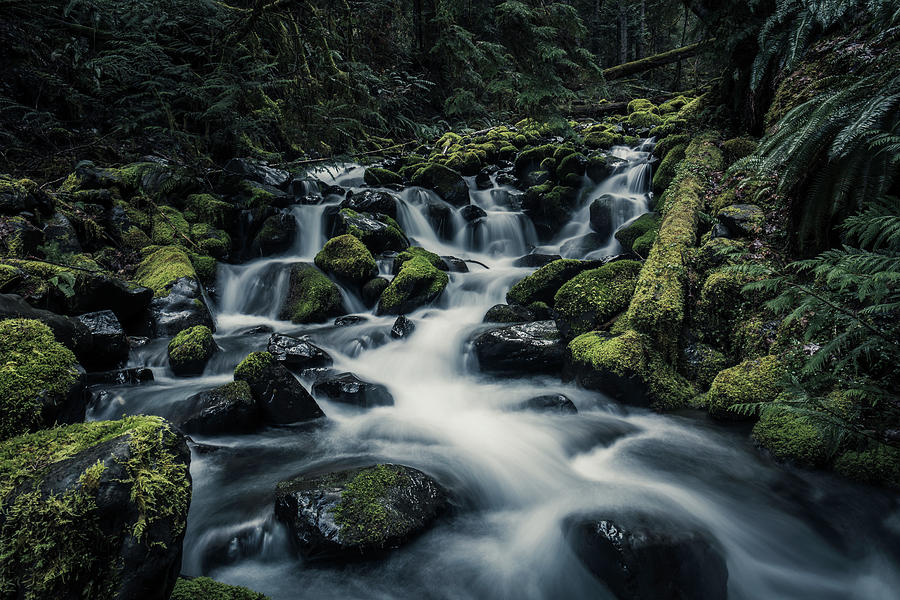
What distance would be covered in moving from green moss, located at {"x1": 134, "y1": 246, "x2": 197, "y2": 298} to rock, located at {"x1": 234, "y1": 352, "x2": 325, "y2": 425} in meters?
3.34

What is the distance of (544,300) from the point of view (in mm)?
7742

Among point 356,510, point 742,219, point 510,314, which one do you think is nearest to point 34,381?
point 356,510

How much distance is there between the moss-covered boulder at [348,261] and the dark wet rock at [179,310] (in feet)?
8.36

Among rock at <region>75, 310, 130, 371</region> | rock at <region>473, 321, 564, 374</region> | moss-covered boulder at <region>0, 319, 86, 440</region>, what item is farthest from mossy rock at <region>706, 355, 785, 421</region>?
rock at <region>75, 310, 130, 371</region>

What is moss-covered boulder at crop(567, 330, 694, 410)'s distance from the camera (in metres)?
4.95

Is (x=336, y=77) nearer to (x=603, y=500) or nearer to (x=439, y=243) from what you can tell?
(x=439, y=243)

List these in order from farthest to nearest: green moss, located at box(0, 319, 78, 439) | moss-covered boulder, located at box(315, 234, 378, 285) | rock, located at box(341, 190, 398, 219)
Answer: rock, located at box(341, 190, 398, 219)
moss-covered boulder, located at box(315, 234, 378, 285)
green moss, located at box(0, 319, 78, 439)

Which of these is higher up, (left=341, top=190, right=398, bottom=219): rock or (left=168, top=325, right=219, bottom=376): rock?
(left=341, top=190, right=398, bottom=219): rock

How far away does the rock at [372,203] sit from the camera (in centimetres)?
1177

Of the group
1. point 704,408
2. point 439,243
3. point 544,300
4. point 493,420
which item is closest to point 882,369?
point 704,408

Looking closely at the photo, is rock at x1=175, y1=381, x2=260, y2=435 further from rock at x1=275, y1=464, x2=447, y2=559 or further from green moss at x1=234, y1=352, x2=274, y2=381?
rock at x1=275, y1=464, x2=447, y2=559

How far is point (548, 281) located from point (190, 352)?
19.1 feet

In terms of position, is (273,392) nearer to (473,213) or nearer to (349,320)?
(349,320)

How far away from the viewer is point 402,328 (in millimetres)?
7754
